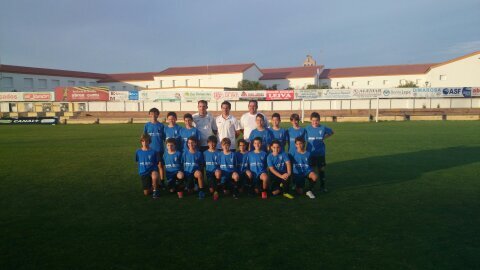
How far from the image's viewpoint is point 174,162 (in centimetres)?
639

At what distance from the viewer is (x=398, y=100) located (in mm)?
34906

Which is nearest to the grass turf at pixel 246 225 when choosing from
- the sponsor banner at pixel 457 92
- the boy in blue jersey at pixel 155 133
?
the boy in blue jersey at pixel 155 133

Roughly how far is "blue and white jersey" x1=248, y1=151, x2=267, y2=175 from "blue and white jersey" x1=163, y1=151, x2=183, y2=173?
4.37ft

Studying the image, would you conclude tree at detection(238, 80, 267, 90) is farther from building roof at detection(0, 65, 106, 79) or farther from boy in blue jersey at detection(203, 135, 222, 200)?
boy in blue jersey at detection(203, 135, 222, 200)

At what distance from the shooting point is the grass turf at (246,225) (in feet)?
12.1

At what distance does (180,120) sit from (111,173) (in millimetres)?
25147

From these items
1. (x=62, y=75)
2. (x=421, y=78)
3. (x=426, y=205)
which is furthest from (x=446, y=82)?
(x=62, y=75)

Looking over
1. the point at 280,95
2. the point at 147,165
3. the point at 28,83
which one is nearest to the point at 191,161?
the point at 147,165

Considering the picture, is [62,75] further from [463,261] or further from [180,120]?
[463,261]

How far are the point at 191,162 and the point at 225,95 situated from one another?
29.4 metres

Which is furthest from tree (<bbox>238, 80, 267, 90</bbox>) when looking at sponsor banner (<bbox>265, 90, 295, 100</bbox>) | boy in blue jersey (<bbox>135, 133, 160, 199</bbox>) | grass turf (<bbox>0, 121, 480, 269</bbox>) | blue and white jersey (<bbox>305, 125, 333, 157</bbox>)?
boy in blue jersey (<bbox>135, 133, 160, 199</bbox>)

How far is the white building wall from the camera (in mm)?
49906

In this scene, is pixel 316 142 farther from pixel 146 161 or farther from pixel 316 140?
pixel 146 161

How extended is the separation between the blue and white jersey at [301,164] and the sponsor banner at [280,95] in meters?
28.0
